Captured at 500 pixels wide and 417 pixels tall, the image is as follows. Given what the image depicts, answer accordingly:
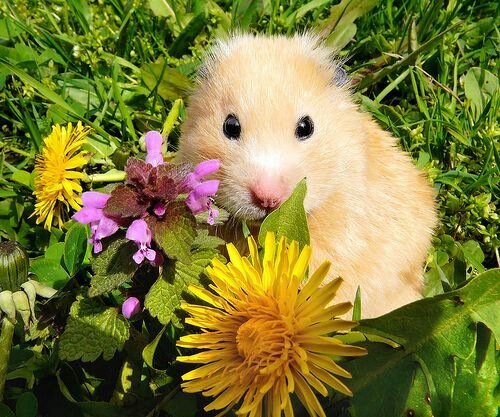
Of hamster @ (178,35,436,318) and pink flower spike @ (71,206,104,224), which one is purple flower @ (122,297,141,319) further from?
hamster @ (178,35,436,318)

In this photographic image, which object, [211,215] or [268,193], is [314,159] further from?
[211,215]

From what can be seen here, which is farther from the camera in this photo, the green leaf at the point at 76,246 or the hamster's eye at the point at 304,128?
the green leaf at the point at 76,246

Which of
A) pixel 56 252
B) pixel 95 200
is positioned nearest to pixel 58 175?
pixel 56 252

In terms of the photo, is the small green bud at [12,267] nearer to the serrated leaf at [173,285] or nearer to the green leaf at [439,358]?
the serrated leaf at [173,285]

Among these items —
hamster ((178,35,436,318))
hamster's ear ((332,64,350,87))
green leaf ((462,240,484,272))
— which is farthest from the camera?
green leaf ((462,240,484,272))

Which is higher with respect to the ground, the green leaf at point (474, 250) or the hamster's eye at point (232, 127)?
the hamster's eye at point (232, 127)

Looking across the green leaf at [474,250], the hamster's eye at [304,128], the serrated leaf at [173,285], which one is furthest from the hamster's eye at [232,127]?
the green leaf at [474,250]

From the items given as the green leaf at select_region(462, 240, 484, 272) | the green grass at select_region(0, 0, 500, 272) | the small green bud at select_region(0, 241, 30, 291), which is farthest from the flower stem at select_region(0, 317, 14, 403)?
the green leaf at select_region(462, 240, 484, 272)
